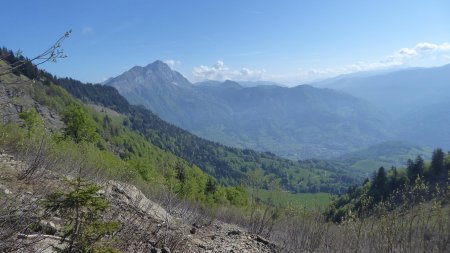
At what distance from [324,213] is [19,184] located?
986 cm

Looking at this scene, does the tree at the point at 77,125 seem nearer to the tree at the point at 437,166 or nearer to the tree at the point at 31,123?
the tree at the point at 31,123

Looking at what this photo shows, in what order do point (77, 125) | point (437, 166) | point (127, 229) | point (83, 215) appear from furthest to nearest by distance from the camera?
point (437, 166)
point (77, 125)
point (127, 229)
point (83, 215)

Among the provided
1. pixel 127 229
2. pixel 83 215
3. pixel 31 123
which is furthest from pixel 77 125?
pixel 83 215

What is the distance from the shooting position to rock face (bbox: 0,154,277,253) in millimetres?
6172

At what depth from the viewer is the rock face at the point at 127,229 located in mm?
6172

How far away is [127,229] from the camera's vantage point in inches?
335

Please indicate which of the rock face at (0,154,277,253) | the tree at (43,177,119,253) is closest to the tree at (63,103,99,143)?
the rock face at (0,154,277,253)

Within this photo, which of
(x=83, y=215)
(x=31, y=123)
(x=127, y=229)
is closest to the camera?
(x=83, y=215)

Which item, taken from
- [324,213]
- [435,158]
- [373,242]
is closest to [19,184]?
[373,242]

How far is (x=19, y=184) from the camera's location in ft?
30.9

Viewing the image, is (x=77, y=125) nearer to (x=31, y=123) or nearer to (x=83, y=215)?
(x=31, y=123)

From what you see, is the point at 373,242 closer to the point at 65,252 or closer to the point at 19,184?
the point at 65,252

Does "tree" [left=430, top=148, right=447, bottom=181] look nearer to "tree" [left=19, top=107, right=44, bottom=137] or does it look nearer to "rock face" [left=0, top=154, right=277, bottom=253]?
"tree" [left=19, top=107, right=44, bottom=137]

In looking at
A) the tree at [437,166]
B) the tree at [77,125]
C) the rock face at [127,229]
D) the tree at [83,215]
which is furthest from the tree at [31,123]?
the tree at [437,166]
